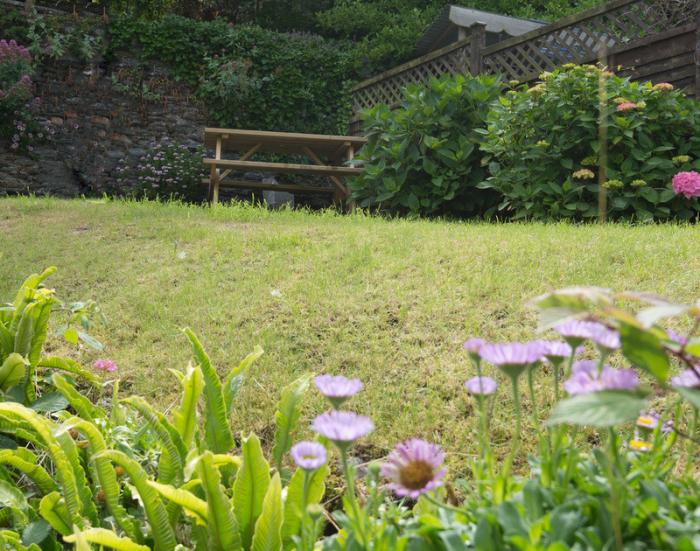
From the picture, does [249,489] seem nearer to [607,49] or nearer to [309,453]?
[309,453]

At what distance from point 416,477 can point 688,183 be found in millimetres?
4360

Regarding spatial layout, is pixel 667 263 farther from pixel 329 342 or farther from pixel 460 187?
pixel 460 187

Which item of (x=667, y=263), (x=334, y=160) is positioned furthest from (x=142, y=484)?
(x=334, y=160)

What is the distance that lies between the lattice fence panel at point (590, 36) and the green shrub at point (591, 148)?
1.64m

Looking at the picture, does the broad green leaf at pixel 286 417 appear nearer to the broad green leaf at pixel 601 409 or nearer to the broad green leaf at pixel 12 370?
the broad green leaf at pixel 12 370

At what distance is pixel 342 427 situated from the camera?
71 cm

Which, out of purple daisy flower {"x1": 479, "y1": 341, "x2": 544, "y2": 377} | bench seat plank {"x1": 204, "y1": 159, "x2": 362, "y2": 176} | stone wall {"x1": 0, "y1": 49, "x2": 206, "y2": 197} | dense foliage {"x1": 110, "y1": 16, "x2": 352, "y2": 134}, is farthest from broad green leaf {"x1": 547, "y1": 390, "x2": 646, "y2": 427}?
dense foliage {"x1": 110, "y1": 16, "x2": 352, "y2": 134}

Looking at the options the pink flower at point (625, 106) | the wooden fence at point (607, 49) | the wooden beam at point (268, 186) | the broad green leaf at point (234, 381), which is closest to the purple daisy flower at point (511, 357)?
the broad green leaf at point (234, 381)

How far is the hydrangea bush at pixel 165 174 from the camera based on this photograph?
899 cm

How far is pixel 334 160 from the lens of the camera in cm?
903

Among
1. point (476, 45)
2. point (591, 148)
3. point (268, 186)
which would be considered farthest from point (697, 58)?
point (268, 186)

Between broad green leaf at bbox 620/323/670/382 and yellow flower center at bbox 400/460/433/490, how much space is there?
26cm

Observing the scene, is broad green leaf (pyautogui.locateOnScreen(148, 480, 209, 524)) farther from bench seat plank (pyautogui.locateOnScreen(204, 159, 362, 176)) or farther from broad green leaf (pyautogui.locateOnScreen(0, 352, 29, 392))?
bench seat plank (pyautogui.locateOnScreen(204, 159, 362, 176))

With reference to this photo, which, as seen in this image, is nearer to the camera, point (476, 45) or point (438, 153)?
point (438, 153)
